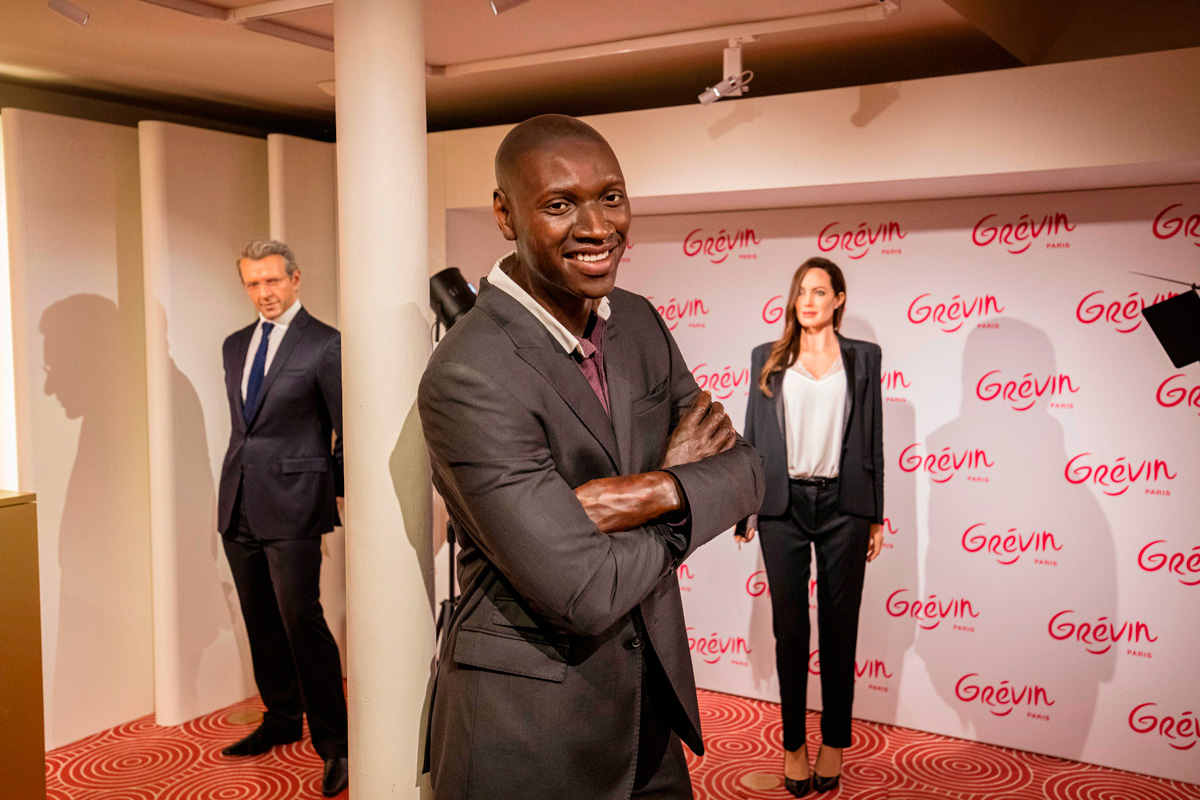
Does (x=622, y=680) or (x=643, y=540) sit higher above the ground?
(x=643, y=540)

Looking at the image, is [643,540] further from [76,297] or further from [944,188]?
[76,297]

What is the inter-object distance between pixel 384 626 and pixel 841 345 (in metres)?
2.12

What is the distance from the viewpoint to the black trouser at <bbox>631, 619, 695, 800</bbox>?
163 centimetres

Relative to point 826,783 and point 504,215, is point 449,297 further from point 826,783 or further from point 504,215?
point 826,783

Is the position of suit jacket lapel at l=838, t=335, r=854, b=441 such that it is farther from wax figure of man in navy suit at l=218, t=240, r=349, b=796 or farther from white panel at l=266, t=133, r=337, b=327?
white panel at l=266, t=133, r=337, b=327

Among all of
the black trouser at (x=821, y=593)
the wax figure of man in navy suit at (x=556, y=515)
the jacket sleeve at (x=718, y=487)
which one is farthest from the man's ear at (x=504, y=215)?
A: the black trouser at (x=821, y=593)

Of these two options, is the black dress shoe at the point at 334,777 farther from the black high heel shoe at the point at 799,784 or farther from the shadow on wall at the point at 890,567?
the shadow on wall at the point at 890,567

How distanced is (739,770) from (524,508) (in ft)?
8.26

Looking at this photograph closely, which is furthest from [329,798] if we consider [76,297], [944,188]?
[944,188]

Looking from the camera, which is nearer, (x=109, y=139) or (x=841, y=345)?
(x=841, y=345)

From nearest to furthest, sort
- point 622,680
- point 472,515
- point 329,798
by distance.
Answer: point 472,515 < point 622,680 < point 329,798

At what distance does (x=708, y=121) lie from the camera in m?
3.59

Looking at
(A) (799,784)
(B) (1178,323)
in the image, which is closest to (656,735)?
(A) (799,784)

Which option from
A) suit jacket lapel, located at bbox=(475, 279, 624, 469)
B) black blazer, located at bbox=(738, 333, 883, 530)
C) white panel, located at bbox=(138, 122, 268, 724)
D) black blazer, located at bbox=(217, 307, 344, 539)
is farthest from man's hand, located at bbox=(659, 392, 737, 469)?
white panel, located at bbox=(138, 122, 268, 724)
